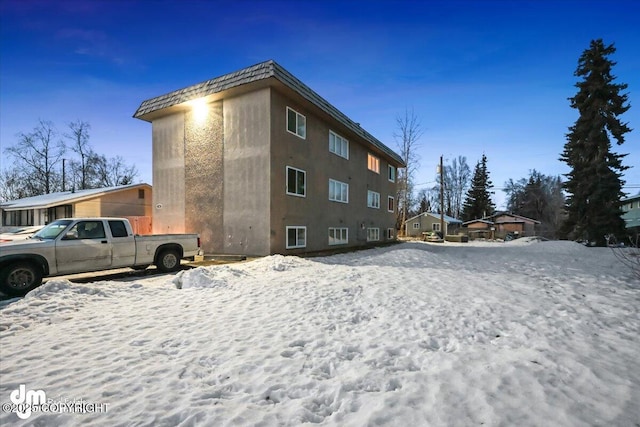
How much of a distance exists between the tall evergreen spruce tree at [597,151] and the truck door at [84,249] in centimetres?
2950

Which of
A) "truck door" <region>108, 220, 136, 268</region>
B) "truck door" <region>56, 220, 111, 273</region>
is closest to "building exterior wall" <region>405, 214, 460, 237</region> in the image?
"truck door" <region>108, 220, 136, 268</region>

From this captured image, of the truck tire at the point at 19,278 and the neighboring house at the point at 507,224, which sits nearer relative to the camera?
the truck tire at the point at 19,278

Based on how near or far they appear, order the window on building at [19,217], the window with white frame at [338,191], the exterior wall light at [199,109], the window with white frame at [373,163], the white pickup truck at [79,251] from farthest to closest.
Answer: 1. the window on building at [19,217]
2. the window with white frame at [373,163]
3. the window with white frame at [338,191]
4. the exterior wall light at [199,109]
5. the white pickup truck at [79,251]

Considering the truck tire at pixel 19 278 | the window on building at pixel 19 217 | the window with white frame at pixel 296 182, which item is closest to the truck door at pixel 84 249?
the truck tire at pixel 19 278

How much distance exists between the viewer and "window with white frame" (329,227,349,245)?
58.9ft

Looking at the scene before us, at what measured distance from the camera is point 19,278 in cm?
688

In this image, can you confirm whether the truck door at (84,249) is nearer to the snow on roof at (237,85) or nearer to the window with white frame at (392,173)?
the snow on roof at (237,85)

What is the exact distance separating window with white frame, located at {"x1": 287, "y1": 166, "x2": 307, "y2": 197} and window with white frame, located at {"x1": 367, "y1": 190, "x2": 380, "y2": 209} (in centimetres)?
895

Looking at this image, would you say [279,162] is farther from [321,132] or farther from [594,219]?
[594,219]

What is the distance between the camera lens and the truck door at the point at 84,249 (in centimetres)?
770

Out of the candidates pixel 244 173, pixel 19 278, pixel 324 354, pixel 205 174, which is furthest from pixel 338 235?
pixel 324 354

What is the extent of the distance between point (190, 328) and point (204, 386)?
1858 millimetres

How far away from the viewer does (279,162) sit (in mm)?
13680

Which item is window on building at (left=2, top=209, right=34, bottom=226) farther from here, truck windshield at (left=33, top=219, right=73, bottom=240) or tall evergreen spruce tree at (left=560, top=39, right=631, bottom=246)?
tall evergreen spruce tree at (left=560, top=39, right=631, bottom=246)
